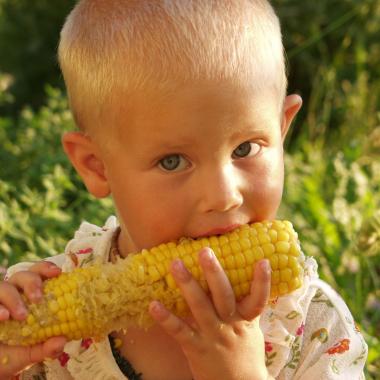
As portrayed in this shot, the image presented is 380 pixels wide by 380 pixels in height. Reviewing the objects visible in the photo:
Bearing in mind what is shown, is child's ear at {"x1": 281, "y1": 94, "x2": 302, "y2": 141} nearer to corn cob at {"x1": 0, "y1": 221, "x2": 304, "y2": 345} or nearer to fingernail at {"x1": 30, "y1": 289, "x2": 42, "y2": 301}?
corn cob at {"x1": 0, "y1": 221, "x2": 304, "y2": 345}

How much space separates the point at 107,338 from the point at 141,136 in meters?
0.74

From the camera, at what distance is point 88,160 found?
103 inches

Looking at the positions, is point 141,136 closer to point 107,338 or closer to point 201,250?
point 201,250

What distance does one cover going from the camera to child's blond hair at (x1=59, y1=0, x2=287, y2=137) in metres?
2.21

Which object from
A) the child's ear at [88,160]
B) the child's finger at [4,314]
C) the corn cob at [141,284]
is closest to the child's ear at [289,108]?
the corn cob at [141,284]

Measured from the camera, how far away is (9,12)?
700cm

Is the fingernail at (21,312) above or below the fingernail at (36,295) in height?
below

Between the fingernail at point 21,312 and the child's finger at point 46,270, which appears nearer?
the fingernail at point 21,312

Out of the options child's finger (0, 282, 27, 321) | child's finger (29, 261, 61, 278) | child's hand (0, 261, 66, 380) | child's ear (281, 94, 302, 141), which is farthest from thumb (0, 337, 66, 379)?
child's ear (281, 94, 302, 141)

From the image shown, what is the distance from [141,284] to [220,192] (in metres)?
0.34

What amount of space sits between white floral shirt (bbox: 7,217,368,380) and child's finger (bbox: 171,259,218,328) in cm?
49

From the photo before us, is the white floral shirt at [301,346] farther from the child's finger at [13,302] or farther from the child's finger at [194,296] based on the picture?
the child's finger at [194,296]

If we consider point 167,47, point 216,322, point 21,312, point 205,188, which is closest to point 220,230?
point 205,188

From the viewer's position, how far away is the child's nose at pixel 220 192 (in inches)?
84.4
